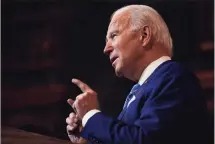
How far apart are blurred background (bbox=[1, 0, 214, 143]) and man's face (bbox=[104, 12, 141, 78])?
0.23 meters

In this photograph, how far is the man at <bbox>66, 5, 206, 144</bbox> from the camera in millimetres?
712

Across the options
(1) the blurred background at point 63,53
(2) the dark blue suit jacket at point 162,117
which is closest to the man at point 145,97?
(2) the dark blue suit jacket at point 162,117

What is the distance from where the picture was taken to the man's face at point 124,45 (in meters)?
0.84

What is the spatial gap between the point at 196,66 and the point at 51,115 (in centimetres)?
44

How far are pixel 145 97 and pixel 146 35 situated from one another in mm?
147

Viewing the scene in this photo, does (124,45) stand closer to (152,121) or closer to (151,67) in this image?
(151,67)

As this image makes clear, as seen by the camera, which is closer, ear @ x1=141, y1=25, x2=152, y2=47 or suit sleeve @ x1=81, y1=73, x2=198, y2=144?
suit sleeve @ x1=81, y1=73, x2=198, y2=144

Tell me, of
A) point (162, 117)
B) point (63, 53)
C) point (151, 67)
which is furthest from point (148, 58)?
point (63, 53)

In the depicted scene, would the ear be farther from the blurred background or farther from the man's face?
the blurred background

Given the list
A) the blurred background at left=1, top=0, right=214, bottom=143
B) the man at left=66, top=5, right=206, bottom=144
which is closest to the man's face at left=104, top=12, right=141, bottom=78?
the man at left=66, top=5, right=206, bottom=144

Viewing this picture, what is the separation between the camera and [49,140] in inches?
43.6

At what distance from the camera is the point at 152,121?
2.31 ft

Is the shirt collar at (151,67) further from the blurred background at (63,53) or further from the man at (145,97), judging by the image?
the blurred background at (63,53)

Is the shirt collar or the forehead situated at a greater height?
the forehead
